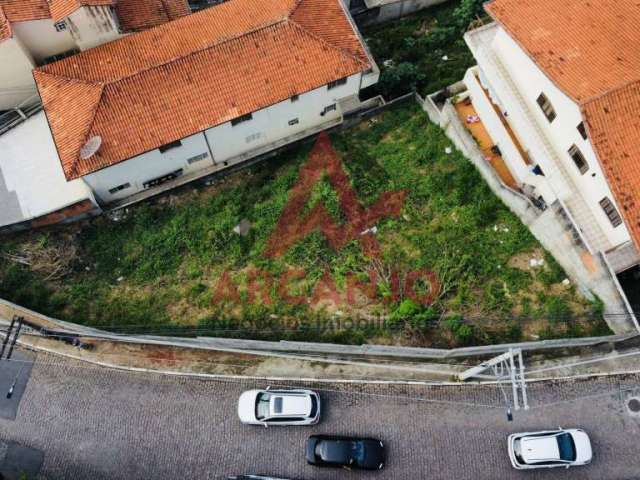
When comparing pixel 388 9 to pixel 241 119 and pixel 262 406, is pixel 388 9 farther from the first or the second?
pixel 262 406

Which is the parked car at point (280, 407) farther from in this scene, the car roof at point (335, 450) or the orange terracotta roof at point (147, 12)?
the orange terracotta roof at point (147, 12)

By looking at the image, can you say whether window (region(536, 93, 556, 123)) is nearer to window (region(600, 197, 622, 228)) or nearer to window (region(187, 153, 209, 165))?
window (region(600, 197, 622, 228))

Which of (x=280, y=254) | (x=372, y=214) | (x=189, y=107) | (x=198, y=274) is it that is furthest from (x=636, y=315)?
(x=189, y=107)

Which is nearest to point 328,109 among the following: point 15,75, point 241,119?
point 241,119

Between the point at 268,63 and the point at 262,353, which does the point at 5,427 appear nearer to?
the point at 262,353

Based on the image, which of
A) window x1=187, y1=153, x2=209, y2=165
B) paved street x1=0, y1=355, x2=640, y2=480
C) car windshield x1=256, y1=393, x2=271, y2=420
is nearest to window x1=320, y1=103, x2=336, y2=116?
window x1=187, y1=153, x2=209, y2=165

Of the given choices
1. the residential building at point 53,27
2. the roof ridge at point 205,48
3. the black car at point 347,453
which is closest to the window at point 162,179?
the roof ridge at point 205,48
